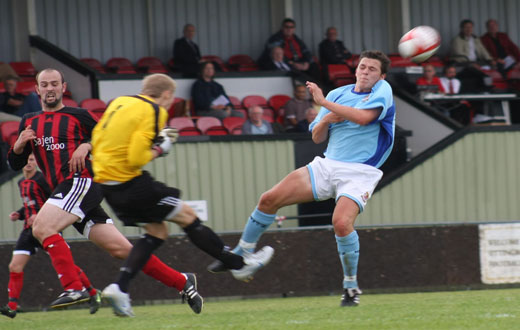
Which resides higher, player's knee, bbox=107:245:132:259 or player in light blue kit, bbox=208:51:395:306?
player in light blue kit, bbox=208:51:395:306

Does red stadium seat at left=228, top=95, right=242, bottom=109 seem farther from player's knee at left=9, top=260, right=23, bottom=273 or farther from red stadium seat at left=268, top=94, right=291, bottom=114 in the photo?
player's knee at left=9, top=260, right=23, bottom=273

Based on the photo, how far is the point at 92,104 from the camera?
14.1 metres

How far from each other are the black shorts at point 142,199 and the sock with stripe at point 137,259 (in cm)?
18

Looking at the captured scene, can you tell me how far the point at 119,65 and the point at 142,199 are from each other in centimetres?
1100

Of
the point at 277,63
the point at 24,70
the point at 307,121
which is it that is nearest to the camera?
the point at 307,121

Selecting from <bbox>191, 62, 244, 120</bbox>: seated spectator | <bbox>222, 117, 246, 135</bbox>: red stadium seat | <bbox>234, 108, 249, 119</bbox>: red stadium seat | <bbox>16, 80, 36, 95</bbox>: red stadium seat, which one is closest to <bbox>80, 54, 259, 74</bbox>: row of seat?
<bbox>191, 62, 244, 120</bbox>: seated spectator

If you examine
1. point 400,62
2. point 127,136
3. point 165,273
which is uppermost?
point 400,62

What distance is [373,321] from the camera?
6.39 meters

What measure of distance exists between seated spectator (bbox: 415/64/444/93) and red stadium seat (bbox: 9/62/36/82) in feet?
20.5

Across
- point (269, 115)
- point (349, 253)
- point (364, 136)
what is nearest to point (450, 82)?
point (269, 115)

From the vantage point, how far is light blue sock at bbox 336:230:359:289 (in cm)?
757

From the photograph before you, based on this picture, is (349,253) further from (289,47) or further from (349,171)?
(289,47)

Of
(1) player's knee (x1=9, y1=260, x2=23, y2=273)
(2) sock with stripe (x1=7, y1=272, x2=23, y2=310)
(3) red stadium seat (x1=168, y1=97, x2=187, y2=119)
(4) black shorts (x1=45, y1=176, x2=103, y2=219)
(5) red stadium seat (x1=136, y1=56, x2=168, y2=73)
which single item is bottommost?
(2) sock with stripe (x1=7, y1=272, x2=23, y2=310)

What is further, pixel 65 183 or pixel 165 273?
pixel 65 183
